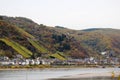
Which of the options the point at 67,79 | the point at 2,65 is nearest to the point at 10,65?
the point at 2,65

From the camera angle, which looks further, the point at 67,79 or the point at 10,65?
the point at 10,65

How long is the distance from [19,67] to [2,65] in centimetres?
827

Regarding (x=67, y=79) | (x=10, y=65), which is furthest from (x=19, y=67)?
(x=67, y=79)

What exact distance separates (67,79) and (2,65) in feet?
329

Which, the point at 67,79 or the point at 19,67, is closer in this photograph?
the point at 67,79

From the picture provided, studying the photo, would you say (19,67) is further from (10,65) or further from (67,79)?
(67,79)

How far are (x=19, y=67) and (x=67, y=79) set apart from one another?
99378mm

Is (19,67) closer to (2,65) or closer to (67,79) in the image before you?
(2,65)

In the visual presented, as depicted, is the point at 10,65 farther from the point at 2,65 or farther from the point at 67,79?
the point at 67,79

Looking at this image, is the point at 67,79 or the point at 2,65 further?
the point at 2,65

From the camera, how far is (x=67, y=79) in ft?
328

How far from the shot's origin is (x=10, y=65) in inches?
7859
